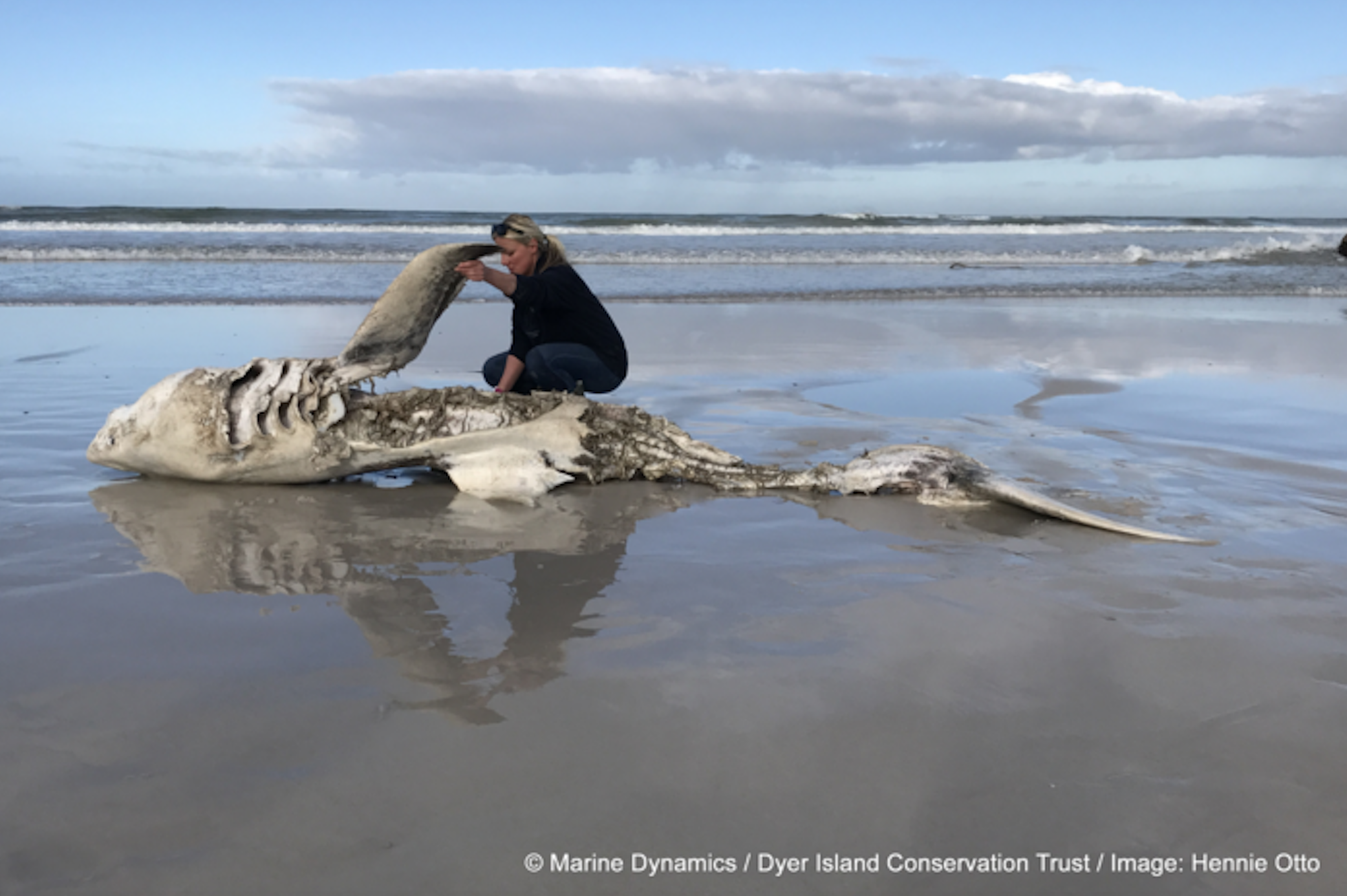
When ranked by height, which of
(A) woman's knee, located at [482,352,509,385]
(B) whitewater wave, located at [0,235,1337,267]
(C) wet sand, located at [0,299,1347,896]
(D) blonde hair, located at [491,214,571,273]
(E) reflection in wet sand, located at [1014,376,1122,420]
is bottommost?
(C) wet sand, located at [0,299,1347,896]

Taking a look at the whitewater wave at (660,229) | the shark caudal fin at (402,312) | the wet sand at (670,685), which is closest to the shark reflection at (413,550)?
the wet sand at (670,685)

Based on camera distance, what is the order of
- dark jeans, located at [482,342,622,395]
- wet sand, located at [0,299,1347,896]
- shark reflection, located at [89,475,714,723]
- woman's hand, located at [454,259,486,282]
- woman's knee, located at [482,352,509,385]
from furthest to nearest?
woman's knee, located at [482,352,509,385]
dark jeans, located at [482,342,622,395]
woman's hand, located at [454,259,486,282]
shark reflection, located at [89,475,714,723]
wet sand, located at [0,299,1347,896]

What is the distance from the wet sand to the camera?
177 centimetres

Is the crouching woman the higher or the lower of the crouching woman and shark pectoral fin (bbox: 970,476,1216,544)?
the higher

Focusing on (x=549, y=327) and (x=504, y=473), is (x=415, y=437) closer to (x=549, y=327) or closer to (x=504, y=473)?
(x=504, y=473)

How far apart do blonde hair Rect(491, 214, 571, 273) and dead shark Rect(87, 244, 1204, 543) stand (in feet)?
0.97

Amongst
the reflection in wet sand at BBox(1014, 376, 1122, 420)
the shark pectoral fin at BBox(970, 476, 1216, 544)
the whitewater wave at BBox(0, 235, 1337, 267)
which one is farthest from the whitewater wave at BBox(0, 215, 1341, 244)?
the shark pectoral fin at BBox(970, 476, 1216, 544)

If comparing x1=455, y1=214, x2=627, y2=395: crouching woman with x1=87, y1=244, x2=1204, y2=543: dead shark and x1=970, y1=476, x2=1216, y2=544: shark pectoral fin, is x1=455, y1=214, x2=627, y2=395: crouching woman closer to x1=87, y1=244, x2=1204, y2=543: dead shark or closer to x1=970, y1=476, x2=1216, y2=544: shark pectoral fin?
x1=87, y1=244, x2=1204, y2=543: dead shark

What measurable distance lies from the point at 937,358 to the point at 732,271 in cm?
1022

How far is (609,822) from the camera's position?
184 centimetres

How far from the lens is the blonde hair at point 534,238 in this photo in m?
4.64

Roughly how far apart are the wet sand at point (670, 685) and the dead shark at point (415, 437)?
0.13m

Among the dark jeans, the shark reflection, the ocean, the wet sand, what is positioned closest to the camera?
the wet sand

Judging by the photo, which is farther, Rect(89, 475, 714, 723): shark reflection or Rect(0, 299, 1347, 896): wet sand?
Rect(89, 475, 714, 723): shark reflection
